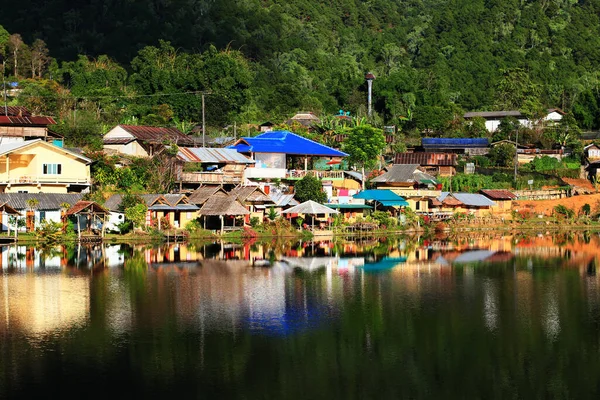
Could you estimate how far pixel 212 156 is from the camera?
170ft

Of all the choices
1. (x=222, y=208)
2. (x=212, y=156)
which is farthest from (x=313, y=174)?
(x=222, y=208)

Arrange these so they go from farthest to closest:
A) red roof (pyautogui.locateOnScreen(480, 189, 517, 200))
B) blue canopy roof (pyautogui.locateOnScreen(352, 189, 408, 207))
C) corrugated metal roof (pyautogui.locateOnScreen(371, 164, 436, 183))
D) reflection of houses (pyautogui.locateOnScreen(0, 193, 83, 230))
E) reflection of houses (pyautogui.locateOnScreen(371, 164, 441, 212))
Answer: red roof (pyautogui.locateOnScreen(480, 189, 517, 200)), corrugated metal roof (pyautogui.locateOnScreen(371, 164, 436, 183)), reflection of houses (pyautogui.locateOnScreen(371, 164, 441, 212)), blue canopy roof (pyautogui.locateOnScreen(352, 189, 408, 207)), reflection of houses (pyautogui.locateOnScreen(0, 193, 83, 230))

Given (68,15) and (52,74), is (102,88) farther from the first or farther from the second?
(68,15)

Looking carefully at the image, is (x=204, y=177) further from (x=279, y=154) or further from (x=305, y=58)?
(x=305, y=58)

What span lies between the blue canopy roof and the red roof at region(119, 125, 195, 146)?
12.3 m

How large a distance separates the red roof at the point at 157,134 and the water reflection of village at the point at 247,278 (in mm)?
13599

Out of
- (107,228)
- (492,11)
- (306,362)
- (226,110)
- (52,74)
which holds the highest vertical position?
(492,11)

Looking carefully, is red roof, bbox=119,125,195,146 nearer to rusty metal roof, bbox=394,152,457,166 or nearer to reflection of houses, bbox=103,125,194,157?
reflection of houses, bbox=103,125,194,157

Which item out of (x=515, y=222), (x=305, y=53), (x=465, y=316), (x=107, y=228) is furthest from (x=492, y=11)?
(x=465, y=316)

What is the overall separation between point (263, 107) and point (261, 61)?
2046 centimetres

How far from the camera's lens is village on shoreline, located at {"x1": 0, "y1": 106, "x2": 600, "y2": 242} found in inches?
1724

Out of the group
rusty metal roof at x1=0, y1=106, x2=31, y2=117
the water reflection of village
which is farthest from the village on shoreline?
the water reflection of village

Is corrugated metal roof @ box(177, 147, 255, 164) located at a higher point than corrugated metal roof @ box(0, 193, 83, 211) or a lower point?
higher

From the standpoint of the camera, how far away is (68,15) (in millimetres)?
114938
